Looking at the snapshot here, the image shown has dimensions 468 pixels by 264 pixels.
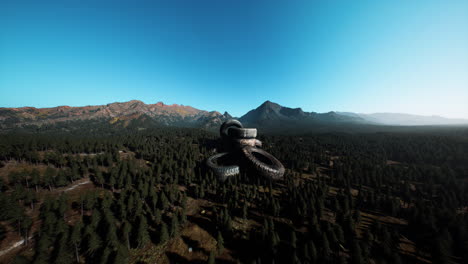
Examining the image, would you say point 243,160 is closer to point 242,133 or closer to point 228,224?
point 242,133

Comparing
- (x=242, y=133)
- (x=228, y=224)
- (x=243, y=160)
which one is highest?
(x=242, y=133)

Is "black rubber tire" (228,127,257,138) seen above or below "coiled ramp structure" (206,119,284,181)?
above

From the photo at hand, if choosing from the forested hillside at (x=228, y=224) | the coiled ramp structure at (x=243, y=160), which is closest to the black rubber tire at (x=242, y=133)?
the coiled ramp structure at (x=243, y=160)

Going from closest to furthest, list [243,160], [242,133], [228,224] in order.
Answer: [228,224] < [243,160] < [242,133]

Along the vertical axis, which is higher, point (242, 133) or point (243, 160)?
point (242, 133)

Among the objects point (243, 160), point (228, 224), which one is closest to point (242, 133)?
point (243, 160)

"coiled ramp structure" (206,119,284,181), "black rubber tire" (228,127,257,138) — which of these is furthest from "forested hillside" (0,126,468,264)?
"black rubber tire" (228,127,257,138)

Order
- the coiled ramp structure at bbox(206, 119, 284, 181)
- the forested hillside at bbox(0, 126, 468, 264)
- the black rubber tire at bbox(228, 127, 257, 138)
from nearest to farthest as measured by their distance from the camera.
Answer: the forested hillside at bbox(0, 126, 468, 264)
the coiled ramp structure at bbox(206, 119, 284, 181)
the black rubber tire at bbox(228, 127, 257, 138)

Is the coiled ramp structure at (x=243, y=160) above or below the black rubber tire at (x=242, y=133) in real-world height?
below

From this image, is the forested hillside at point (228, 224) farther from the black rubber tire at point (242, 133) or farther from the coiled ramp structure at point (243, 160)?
the black rubber tire at point (242, 133)

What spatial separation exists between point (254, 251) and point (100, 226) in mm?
30127

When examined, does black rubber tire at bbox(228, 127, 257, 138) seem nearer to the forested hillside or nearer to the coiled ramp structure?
the coiled ramp structure

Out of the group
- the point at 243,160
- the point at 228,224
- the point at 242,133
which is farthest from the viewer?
the point at 242,133

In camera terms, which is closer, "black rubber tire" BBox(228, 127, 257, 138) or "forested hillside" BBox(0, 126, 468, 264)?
"forested hillside" BBox(0, 126, 468, 264)
